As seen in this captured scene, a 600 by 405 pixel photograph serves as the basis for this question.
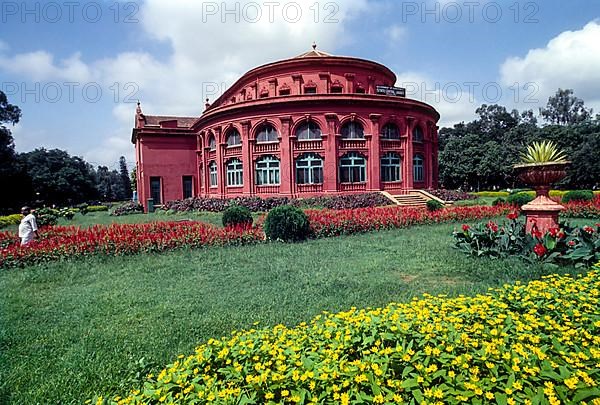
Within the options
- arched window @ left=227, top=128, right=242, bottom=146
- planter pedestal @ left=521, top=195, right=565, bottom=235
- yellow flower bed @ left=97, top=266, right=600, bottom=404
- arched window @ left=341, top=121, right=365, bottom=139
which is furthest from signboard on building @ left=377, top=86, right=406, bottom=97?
yellow flower bed @ left=97, top=266, right=600, bottom=404

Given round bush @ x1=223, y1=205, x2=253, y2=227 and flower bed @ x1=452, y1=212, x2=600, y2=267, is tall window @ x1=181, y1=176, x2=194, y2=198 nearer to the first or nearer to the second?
round bush @ x1=223, y1=205, x2=253, y2=227

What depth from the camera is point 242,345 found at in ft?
9.37

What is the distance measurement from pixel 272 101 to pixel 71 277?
683 inches

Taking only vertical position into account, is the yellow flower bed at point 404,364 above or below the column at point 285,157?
below

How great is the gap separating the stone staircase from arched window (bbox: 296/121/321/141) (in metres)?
5.56

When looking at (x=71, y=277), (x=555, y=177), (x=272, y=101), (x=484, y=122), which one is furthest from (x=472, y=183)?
(x=71, y=277)

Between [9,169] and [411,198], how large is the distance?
3194cm

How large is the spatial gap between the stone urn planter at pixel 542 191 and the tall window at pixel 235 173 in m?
18.6

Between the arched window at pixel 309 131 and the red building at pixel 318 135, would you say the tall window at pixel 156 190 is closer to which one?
the red building at pixel 318 135

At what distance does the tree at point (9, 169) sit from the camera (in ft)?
97.6

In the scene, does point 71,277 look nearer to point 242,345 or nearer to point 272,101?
point 242,345

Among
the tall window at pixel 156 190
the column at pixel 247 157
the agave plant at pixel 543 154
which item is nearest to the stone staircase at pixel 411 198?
Answer: the column at pixel 247 157

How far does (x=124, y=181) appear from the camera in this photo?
8906cm

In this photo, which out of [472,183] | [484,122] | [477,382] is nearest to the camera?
[477,382]
